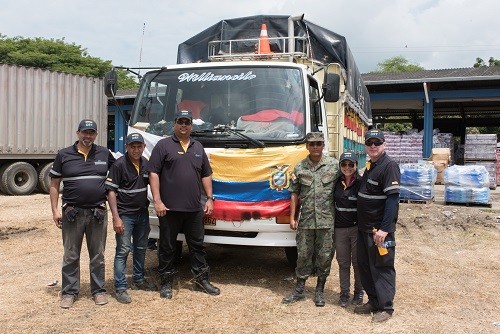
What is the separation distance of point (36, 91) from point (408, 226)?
10.5 m

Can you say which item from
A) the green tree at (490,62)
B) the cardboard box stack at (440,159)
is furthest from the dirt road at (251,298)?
the green tree at (490,62)

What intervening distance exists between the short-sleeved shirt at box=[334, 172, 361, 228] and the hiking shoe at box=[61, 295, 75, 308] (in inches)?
104

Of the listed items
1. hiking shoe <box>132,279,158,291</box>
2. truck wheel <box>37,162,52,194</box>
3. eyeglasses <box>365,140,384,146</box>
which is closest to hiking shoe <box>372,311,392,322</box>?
eyeglasses <box>365,140,384,146</box>

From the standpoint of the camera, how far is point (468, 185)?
12.1 m

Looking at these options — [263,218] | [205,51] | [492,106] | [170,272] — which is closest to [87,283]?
[170,272]

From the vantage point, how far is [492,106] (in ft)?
87.7

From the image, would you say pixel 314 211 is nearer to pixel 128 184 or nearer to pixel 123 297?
pixel 128 184

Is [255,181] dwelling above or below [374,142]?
below

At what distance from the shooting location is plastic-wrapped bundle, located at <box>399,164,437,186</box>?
40.4 feet

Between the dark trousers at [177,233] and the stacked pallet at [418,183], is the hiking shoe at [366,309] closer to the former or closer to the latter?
the dark trousers at [177,233]

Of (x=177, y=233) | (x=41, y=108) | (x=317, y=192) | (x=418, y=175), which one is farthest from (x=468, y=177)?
(x=41, y=108)

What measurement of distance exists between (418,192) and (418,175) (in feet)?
1.41

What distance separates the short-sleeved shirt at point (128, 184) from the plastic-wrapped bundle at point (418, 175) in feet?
29.7

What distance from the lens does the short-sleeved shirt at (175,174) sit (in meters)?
4.82
